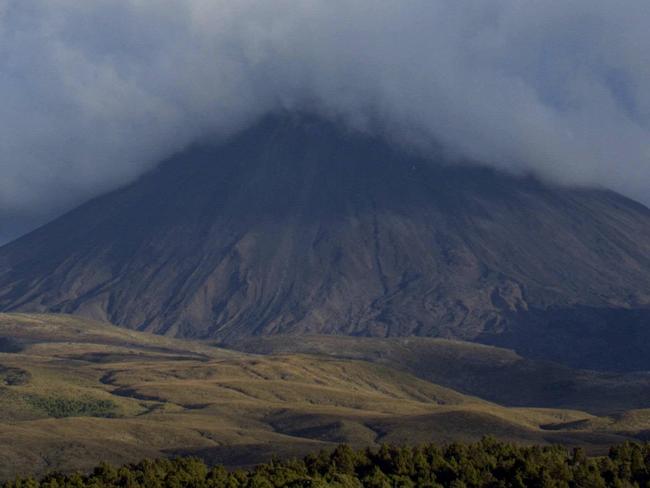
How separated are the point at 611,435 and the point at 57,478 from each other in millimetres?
110526

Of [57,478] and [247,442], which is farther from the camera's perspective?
[247,442]

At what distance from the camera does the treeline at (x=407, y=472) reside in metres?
67.2

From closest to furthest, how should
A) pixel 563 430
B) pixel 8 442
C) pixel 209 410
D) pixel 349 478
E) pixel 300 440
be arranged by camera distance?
pixel 349 478
pixel 8 442
pixel 300 440
pixel 563 430
pixel 209 410

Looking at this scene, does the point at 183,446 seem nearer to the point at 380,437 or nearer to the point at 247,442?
the point at 247,442

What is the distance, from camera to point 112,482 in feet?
229

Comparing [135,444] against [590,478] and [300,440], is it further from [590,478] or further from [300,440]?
[590,478]

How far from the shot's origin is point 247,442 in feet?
527

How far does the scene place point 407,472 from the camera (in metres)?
73.0

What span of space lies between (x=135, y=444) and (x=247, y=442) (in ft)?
49.9

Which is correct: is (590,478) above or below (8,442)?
Result: above

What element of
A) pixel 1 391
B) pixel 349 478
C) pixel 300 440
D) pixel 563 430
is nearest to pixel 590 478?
pixel 349 478

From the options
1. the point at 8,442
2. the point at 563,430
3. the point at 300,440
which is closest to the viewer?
the point at 8,442

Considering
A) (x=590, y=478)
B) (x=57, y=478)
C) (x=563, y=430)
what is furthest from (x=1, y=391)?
(x=590, y=478)

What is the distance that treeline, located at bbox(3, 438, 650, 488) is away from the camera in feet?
221
